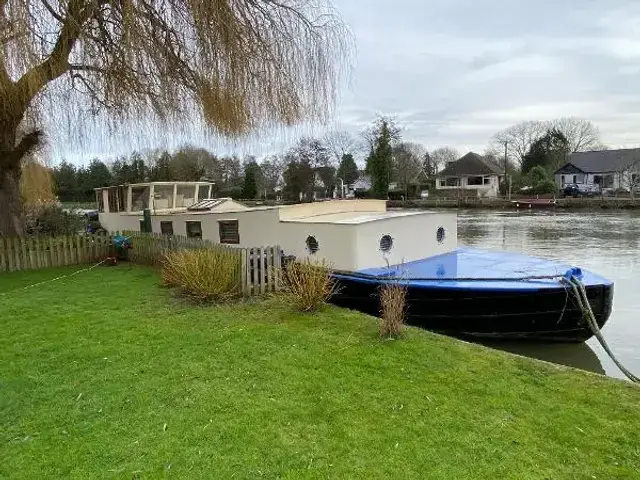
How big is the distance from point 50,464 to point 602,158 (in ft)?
255

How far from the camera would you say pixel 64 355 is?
579 cm

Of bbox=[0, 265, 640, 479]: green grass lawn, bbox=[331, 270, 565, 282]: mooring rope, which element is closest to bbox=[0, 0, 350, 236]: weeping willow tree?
bbox=[331, 270, 565, 282]: mooring rope

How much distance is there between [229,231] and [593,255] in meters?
14.3

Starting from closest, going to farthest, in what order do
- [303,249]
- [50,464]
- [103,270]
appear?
[50,464], [303,249], [103,270]

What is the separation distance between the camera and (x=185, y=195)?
1644 centimetres

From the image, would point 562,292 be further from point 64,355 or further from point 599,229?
point 599,229

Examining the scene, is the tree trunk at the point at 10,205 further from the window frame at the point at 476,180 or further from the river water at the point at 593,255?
the window frame at the point at 476,180

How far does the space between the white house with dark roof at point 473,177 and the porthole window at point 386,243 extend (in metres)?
63.3

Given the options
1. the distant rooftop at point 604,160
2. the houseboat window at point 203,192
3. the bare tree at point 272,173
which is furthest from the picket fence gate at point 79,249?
the distant rooftop at point 604,160

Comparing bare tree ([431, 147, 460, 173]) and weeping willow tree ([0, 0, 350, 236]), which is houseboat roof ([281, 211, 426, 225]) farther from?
bare tree ([431, 147, 460, 173])

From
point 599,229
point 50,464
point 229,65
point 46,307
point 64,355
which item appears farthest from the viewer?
point 599,229

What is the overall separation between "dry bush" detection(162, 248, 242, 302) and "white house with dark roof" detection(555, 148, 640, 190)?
6567 centimetres

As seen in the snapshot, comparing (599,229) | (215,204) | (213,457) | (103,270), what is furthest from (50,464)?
(599,229)

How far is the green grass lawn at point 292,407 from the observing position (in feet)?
11.6
